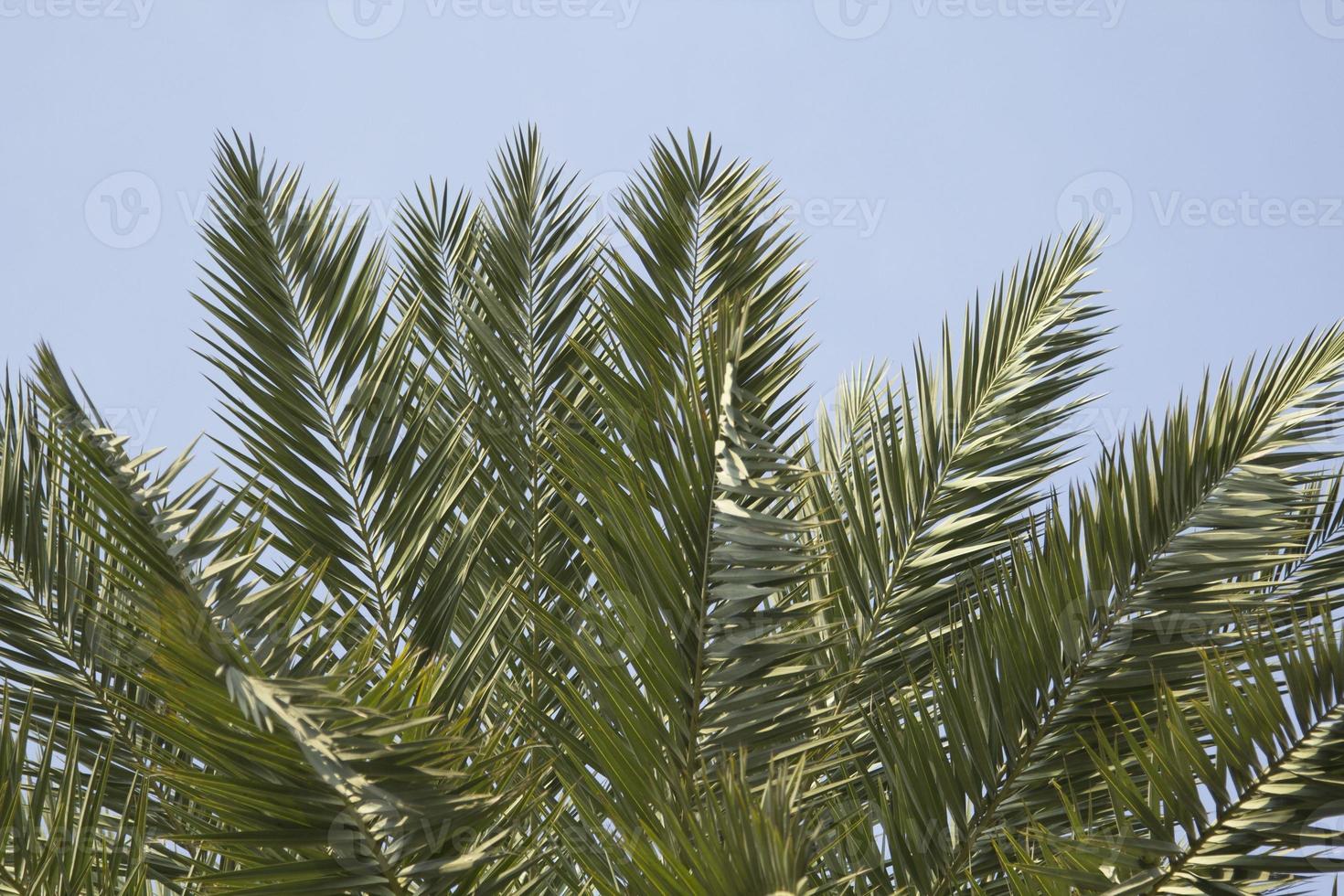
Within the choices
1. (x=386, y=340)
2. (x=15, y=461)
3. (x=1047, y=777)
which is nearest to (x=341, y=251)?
(x=386, y=340)

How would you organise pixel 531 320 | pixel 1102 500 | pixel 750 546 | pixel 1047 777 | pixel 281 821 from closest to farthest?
pixel 281 821 < pixel 750 546 < pixel 1047 777 < pixel 1102 500 < pixel 531 320

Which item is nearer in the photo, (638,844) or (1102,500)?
(638,844)

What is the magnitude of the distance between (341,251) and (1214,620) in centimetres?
293

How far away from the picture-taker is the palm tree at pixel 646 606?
2.15 meters

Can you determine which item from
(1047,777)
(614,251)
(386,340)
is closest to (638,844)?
(1047,777)

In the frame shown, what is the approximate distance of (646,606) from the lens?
8.79 feet

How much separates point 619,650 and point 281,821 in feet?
2.79

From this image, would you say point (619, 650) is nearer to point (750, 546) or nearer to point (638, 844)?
point (750, 546)

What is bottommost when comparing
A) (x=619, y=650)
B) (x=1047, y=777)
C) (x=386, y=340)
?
(x=1047, y=777)

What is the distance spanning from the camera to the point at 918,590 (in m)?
4.12

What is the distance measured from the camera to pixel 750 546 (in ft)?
Answer: 8.17

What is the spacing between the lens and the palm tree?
2.15 metres

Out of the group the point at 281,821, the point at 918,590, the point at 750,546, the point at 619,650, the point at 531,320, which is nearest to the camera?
the point at 281,821

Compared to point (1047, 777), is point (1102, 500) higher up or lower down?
higher up
